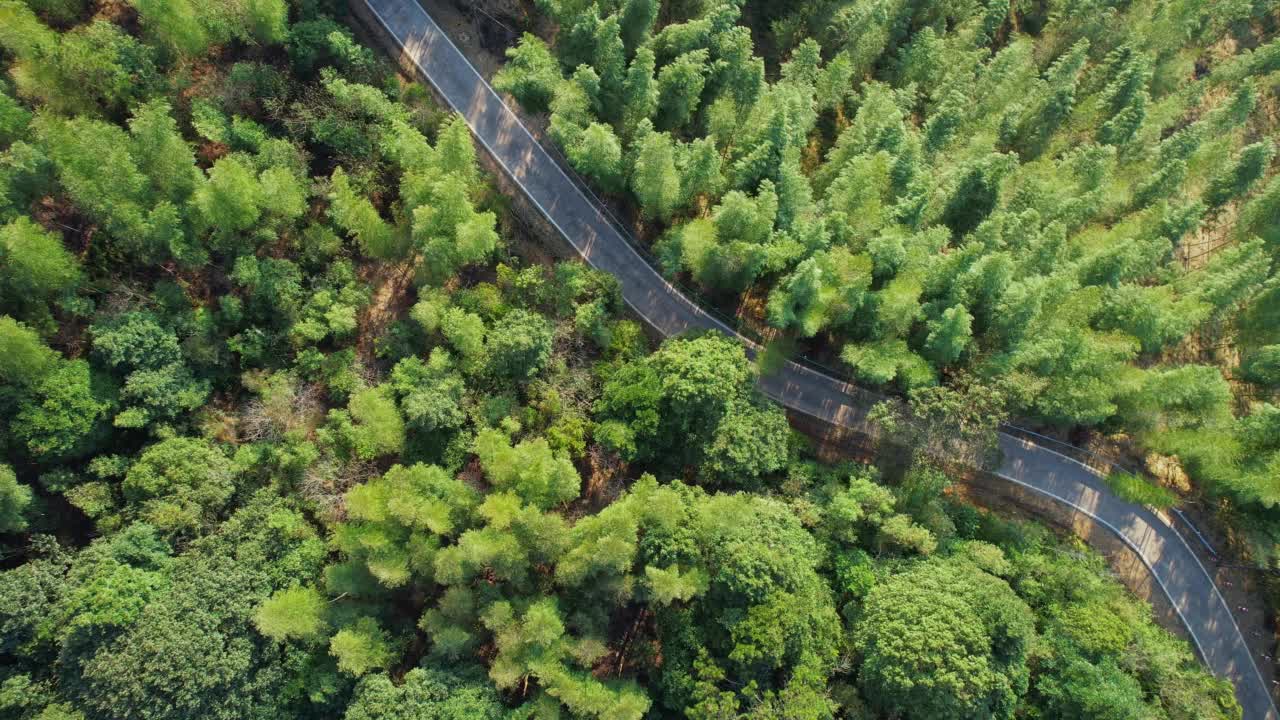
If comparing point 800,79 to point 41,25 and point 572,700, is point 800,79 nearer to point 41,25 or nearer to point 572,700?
point 572,700

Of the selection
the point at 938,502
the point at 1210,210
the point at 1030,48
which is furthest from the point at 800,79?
the point at 1210,210

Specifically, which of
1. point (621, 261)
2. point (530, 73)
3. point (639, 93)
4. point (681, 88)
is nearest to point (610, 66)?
point (639, 93)

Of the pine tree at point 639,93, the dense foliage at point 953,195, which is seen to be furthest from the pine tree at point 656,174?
the pine tree at point 639,93

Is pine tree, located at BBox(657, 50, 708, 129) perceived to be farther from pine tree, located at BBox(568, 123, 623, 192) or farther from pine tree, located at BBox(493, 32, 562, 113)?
pine tree, located at BBox(493, 32, 562, 113)

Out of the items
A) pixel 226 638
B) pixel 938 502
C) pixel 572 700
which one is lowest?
pixel 226 638

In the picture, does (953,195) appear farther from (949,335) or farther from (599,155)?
(599,155)

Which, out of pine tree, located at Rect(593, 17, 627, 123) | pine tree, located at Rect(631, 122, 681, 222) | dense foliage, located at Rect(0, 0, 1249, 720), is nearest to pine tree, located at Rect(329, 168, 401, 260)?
dense foliage, located at Rect(0, 0, 1249, 720)

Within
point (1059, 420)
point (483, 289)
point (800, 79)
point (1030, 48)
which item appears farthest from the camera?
point (1030, 48)
